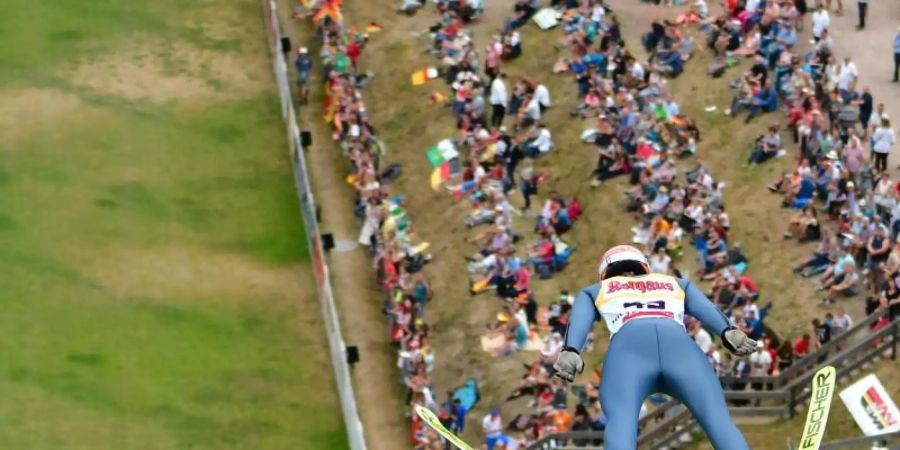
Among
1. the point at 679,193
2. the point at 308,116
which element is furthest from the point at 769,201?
the point at 308,116

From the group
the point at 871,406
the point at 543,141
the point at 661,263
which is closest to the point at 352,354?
the point at 661,263

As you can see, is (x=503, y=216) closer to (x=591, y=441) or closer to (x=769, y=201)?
(x=769, y=201)

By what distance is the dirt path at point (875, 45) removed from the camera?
133ft

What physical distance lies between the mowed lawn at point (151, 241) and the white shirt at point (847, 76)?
471 inches

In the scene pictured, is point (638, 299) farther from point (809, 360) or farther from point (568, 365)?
point (809, 360)

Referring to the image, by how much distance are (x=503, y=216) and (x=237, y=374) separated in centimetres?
639

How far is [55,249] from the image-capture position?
42219mm

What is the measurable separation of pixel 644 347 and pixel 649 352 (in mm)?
64

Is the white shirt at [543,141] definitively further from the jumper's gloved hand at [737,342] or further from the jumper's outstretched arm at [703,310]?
the jumper's gloved hand at [737,342]

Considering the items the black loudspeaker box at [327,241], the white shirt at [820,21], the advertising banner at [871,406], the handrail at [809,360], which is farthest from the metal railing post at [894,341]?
the black loudspeaker box at [327,241]

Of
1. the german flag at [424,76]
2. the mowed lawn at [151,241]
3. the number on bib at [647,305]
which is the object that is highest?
the number on bib at [647,305]

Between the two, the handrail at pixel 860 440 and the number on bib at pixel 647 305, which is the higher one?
the number on bib at pixel 647 305

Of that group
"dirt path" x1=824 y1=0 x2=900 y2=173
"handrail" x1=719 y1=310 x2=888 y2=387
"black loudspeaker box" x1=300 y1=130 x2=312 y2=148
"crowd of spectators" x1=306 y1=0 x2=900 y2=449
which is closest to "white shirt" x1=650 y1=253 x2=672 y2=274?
"crowd of spectators" x1=306 y1=0 x2=900 y2=449

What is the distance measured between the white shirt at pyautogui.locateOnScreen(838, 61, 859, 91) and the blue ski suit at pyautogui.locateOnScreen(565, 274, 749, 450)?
75.7 feet
